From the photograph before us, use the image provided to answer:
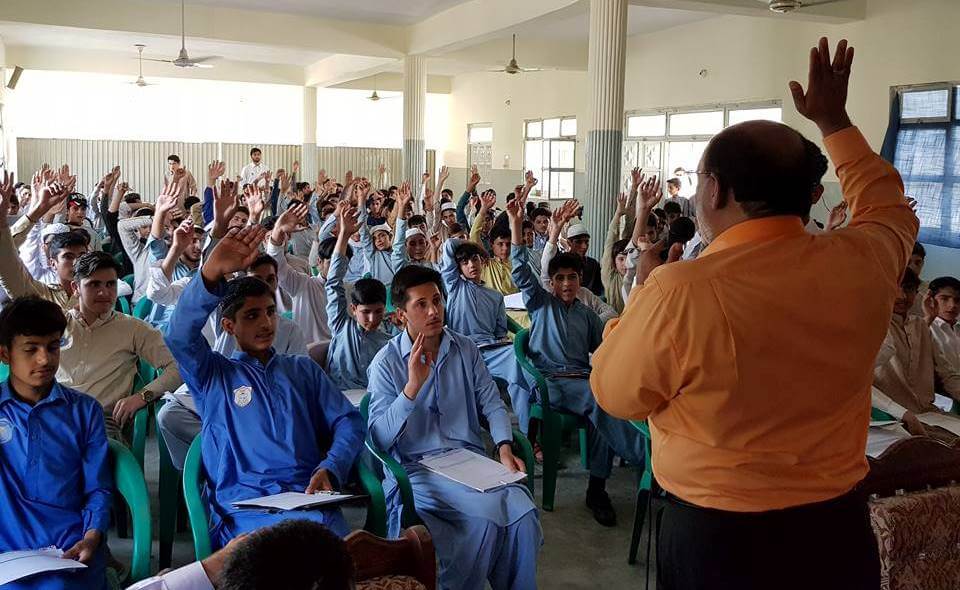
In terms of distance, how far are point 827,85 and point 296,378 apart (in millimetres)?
1822

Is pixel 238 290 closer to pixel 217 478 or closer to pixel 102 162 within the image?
pixel 217 478

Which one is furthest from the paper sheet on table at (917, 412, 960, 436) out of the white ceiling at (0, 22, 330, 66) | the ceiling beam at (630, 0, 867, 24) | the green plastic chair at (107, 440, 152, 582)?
the white ceiling at (0, 22, 330, 66)

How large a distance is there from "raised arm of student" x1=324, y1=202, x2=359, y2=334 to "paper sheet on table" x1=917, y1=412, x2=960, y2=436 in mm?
2530

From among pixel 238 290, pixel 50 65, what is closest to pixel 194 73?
pixel 50 65

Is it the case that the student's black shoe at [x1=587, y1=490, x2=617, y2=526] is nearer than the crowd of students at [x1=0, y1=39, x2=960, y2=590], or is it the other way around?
the crowd of students at [x1=0, y1=39, x2=960, y2=590]

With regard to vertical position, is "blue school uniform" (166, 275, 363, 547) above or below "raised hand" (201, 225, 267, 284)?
below

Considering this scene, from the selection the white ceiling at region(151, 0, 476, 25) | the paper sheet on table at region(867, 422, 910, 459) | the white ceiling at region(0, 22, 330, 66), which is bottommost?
the paper sheet on table at region(867, 422, 910, 459)

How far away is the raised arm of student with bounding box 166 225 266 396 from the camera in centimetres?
205

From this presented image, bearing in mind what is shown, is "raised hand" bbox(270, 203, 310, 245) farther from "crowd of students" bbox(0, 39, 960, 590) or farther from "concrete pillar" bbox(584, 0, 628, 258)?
"concrete pillar" bbox(584, 0, 628, 258)

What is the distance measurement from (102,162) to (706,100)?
12.2 metres

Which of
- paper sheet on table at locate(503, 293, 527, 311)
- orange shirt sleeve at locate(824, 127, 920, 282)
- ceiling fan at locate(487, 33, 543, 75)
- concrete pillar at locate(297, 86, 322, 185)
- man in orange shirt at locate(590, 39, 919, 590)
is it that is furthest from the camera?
concrete pillar at locate(297, 86, 322, 185)

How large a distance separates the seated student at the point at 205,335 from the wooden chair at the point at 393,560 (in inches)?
54.7

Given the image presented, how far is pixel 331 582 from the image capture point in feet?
3.78

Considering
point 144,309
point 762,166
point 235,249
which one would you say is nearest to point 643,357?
point 762,166
